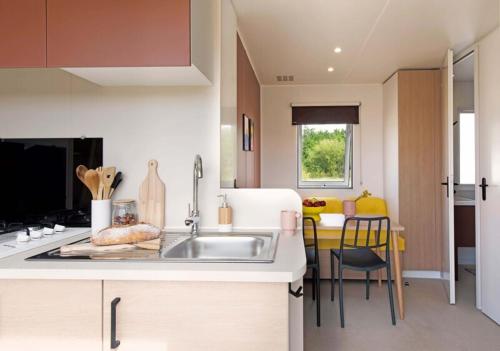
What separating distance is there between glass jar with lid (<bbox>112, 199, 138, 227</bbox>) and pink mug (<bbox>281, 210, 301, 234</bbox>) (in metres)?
0.78

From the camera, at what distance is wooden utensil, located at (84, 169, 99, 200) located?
1.82m

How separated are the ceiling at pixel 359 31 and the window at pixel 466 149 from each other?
1.22m

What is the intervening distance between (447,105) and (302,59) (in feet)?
4.90

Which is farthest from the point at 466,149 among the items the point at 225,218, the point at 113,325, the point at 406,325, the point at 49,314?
the point at 49,314

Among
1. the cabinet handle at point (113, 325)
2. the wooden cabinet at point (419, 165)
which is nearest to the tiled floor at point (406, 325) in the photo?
the wooden cabinet at point (419, 165)

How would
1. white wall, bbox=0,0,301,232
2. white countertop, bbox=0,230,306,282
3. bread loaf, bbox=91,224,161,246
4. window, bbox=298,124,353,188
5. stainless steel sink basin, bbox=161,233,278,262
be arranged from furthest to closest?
window, bbox=298,124,353,188
white wall, bbox=0,0,301,232
stainless steel sink basin, bbox=161,233,278,262
bread loaf, bbox=91,224,161,246
white countertop, bbox=0,230,306,282

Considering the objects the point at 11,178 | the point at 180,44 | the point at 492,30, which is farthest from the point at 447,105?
the point at 11,178

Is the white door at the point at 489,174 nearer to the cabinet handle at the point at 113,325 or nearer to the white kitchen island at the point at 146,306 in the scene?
the white kitchen island at the point at 146,306

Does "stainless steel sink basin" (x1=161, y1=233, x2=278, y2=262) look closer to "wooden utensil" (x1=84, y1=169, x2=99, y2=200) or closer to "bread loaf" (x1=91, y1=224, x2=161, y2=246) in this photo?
"bread loaf" (x1=91, y1=224, x2=161, y2=246)

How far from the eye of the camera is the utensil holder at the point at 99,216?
71.2 inches

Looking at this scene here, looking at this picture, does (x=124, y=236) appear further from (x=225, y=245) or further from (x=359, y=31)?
(x=359, y=31)

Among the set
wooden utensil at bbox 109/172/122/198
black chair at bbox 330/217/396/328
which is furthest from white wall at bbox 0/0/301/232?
black chair at bbox 330/217/396/328

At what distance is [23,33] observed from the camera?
1.57 m

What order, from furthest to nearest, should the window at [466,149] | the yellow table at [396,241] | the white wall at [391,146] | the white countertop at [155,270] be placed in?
the window at [466,149], the white wall at [391,146], the yellow table at [396,241], the white countertop at [155,270]
